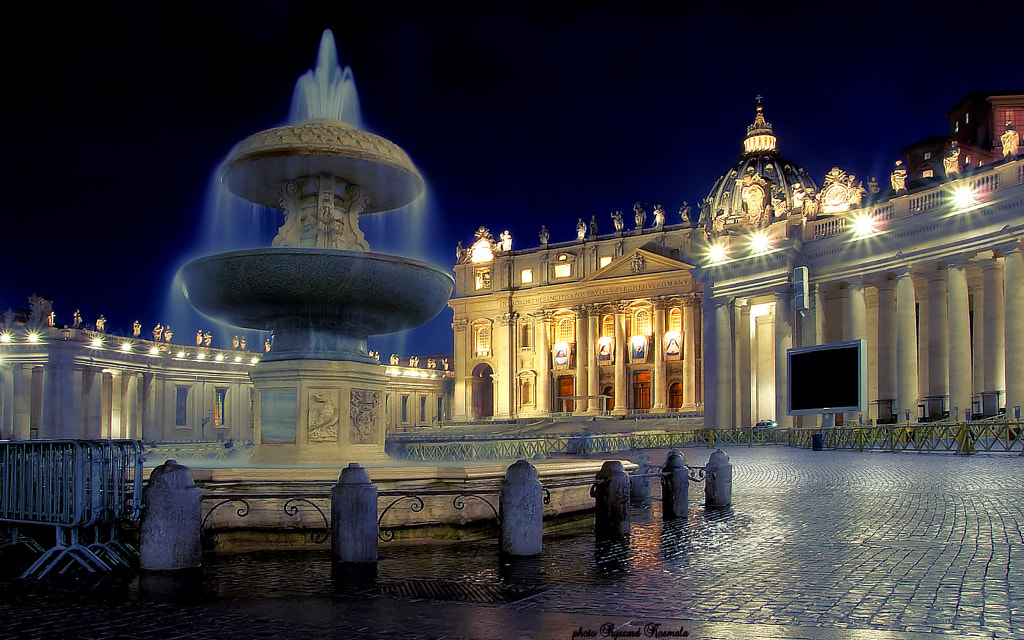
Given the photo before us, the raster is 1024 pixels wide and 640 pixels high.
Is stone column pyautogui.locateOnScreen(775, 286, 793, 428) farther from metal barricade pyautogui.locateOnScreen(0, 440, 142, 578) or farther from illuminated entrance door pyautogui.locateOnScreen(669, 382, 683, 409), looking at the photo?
illuminated entrance door pyautogui.locateOnScreen(669, 382, 683, 409)

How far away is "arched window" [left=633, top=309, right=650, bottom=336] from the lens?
8183 centimetres

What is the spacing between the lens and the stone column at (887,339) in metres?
39.9

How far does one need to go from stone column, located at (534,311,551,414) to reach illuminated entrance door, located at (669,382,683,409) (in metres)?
11.2

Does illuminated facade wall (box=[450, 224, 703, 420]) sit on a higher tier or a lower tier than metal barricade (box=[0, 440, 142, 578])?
higher

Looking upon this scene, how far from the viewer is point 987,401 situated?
31125 millimetres

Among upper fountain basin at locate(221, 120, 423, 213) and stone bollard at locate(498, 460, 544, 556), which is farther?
upper fountain basin at locate(221, 120, 423, 213)

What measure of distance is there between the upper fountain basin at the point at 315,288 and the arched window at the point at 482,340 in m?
76.2

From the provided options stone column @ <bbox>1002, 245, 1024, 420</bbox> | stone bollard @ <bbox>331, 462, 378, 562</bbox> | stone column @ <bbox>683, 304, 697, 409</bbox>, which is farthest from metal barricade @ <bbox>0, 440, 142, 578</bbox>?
stone column @ <bbox>683, 304, 697, 409</bbox>

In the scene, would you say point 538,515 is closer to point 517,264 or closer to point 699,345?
point 699,345

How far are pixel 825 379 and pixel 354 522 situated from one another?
24.5 m

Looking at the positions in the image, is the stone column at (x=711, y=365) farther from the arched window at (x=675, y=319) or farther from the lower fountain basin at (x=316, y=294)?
the arched window at (x=675, y=319)

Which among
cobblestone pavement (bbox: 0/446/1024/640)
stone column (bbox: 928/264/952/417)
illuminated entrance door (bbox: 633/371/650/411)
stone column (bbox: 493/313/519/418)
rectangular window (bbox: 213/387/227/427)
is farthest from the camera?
stone column (bbox: 493/313/519/418)

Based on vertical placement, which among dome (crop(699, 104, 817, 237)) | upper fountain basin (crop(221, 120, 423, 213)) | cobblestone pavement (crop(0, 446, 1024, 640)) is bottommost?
cobblestone pavement (crop(0, 446, 1024, 640))

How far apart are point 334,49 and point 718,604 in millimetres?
11412
